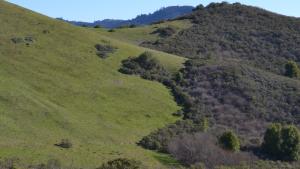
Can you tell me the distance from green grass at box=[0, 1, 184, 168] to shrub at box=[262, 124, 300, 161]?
8.95 metres

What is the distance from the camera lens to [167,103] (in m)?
60.0

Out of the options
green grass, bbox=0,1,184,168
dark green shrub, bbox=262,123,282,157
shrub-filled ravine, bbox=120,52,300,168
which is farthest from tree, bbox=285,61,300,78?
dark green shrub, bbox=262,123,282,157

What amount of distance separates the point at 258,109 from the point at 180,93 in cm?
772

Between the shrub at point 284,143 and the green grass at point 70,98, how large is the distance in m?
8.95

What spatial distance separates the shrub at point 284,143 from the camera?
51.1m

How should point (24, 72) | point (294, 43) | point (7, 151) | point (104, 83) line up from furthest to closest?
point (294, 43) → point (104, 83) → point (24, 72) → point (7, 151)

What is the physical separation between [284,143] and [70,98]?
17.6 meters

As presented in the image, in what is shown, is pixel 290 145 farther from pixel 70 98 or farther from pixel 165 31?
pixel 165 31

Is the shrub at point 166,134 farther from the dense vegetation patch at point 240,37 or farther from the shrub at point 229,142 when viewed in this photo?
the dense vegetation patch at point 240,37

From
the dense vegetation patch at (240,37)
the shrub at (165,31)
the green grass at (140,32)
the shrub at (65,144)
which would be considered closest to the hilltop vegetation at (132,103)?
the shrub at (65,144)

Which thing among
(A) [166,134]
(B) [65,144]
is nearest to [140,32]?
(A) [166,134]

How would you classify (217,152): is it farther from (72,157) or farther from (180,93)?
(180,93)

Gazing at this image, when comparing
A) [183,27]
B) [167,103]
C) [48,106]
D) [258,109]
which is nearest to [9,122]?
[48,106]

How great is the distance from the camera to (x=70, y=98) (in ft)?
178
